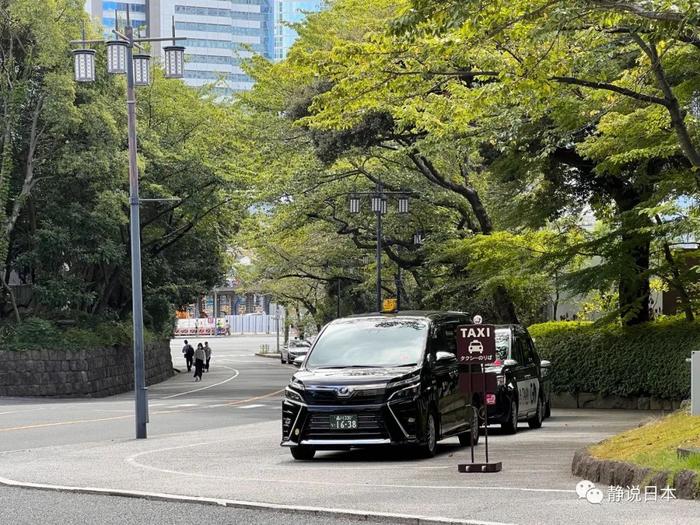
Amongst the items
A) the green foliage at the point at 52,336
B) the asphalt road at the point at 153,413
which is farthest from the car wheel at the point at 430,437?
the green foliage at the point at 52,336

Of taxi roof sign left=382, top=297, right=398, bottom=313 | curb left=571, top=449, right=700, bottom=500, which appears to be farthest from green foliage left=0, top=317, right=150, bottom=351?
curb left=571, top=449, right=700, bottom=500

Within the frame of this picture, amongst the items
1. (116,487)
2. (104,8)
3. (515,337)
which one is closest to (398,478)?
(116,487)

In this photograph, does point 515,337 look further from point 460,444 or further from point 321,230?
point 321,230

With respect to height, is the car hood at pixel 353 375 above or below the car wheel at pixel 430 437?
above

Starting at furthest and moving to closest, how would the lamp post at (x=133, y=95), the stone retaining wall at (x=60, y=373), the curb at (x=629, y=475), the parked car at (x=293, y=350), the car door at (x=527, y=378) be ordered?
the parked car at (x=293, y=350) → the stone retaining wall at (x=60, y=373) → the lamp post at (x=133, y=95) → the car door at (x=527, y=378) → the curb at (x=629, y=475)

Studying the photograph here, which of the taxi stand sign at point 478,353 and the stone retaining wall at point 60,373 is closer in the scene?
the taxi stand sign at point 478,353

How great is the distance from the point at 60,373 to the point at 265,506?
36097 millimetres

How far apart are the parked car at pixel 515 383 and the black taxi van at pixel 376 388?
391cm

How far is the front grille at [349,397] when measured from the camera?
16.5m

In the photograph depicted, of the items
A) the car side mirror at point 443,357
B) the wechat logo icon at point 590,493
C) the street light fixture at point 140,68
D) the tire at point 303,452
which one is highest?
the street light fixture at point 140,68

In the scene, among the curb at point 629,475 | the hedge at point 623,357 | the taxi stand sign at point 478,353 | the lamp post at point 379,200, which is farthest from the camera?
the lamp post at point 379,200

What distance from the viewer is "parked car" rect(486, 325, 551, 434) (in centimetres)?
2262

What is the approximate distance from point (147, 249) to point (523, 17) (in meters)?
43.8

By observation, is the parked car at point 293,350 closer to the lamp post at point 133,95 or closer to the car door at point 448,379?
the lamp post at point 133,95
